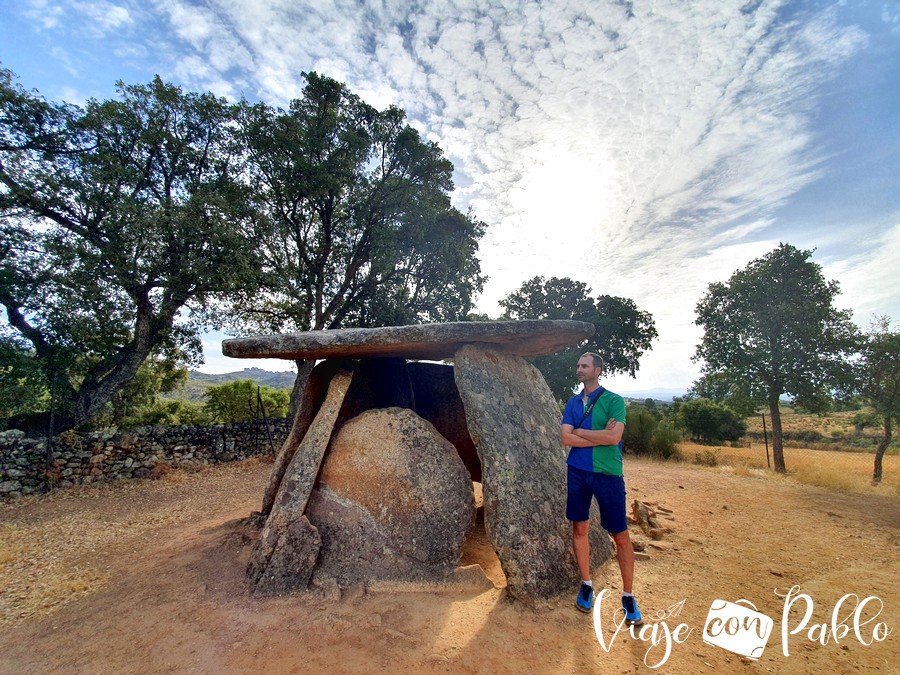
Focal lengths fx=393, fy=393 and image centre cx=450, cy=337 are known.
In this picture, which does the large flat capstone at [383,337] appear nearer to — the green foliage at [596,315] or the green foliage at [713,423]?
the green foliage at [596,315]

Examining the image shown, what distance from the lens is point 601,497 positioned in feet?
10.9

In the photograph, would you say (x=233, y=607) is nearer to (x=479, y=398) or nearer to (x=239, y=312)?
(x=479, y=398)

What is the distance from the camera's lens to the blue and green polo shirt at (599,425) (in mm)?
3330

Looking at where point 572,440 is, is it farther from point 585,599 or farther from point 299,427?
point 299,427

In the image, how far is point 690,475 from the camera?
9609 millimetres

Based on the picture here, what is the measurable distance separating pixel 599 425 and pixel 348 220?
478 inches

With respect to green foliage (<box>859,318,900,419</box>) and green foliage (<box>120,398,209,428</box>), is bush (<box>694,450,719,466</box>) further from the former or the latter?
green foliage (<box>120,398,209,428</box>)

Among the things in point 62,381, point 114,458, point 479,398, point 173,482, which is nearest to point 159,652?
point 479,398

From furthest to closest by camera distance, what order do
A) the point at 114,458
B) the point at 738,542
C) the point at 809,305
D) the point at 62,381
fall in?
1. the point at 809,305
2. the point at 62,381
3. the point at 114,458
4. the point at 738,542

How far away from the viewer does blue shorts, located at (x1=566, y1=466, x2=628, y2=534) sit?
3.27 metres

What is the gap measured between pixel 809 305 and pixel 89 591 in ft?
53.8

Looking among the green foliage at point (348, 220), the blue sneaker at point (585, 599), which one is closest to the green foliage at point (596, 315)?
the green foliage at point (348, 220)

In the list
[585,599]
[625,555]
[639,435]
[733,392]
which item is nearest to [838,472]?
[733,392]

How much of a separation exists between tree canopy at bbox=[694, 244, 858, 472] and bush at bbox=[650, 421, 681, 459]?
2572 mm
